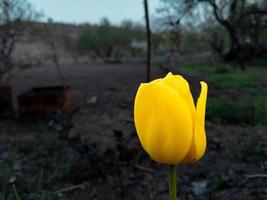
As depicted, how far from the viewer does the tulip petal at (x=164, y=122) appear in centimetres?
87

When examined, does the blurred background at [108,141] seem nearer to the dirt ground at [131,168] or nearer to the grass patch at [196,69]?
the dirt ground at [131,168]

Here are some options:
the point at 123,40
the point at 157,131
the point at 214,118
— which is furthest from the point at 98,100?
the point at 123,40

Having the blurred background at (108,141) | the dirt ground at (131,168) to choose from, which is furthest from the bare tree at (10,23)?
the dirt ground at (131,168)

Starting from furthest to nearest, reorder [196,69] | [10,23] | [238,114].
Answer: [196,69]
[10,23]
[238,114]

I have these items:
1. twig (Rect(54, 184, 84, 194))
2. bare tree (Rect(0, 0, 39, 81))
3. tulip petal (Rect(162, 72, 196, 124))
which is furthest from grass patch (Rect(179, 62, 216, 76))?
tulip petal (Rect(162, 72, 196, 124))

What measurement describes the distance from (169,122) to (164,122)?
0.01m

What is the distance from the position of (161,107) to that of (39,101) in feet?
11.9

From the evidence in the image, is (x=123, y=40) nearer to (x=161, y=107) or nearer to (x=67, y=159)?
(x=67, y=159)

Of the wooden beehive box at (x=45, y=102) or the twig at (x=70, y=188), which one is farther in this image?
the wooden beehive box at (x=45, y=102)

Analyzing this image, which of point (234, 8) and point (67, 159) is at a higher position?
point (234, 8)

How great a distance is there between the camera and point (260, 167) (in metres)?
2.72

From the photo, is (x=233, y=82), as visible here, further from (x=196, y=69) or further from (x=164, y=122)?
(x=164, y=122)

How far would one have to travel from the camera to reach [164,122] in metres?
0.89

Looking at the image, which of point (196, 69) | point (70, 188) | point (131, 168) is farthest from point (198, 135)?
point (196, 69)
